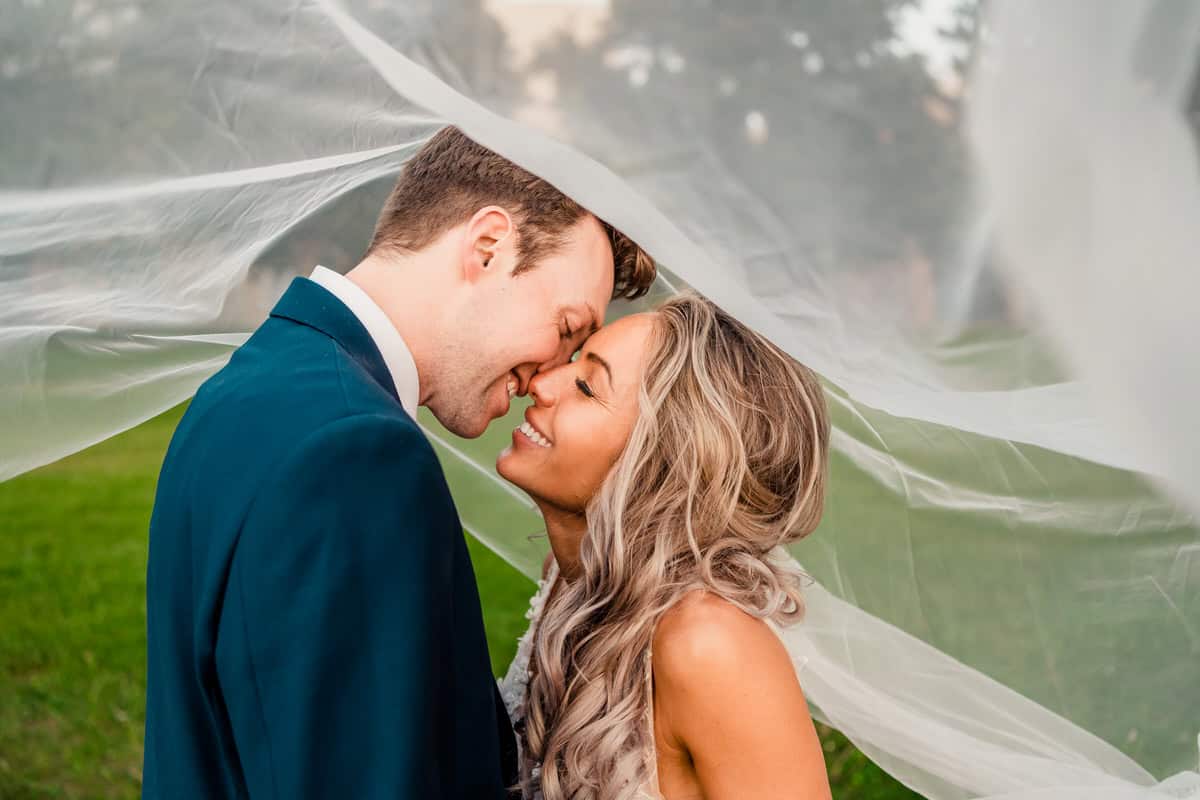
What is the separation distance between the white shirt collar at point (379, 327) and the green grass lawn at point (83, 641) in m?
3.88

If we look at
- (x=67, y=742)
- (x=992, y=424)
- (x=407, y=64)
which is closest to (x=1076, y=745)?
(x=992, y=424)

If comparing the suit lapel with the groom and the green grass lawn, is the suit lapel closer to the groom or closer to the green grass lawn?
the groom

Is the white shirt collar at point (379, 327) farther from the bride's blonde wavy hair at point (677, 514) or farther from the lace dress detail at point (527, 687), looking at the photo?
the lace dress detail at point (527, 687)

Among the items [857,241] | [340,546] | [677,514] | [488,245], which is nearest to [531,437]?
[677,514]

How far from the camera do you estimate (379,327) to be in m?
2.75

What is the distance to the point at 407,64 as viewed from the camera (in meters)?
2.21

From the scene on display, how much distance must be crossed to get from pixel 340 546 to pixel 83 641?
6.97m

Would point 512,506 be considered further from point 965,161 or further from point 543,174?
point 965,161

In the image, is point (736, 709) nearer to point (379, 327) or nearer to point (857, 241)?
point (379, 327)

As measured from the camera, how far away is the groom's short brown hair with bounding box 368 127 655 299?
290cm

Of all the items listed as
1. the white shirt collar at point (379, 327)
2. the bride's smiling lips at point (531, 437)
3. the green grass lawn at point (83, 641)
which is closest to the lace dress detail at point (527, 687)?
the bride's smiling lips at point (531, 437)

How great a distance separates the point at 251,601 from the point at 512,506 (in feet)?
7.90

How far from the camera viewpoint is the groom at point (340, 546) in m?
2.00

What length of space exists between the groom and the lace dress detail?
0.73 m
